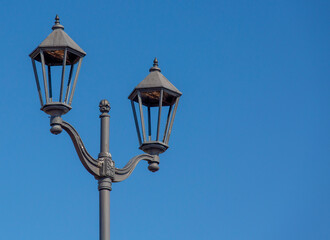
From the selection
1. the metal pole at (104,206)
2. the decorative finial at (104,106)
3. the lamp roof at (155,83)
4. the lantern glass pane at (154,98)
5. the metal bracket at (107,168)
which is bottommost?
the metal pole at (104,206)

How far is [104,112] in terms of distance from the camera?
11695mm

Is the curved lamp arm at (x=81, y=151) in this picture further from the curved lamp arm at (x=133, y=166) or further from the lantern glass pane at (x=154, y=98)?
the lantern glass pane at (x=154, y=98)

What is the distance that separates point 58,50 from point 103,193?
171 cm

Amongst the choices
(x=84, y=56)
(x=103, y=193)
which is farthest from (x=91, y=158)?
(x=84, y=56)

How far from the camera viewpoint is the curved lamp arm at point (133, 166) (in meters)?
11.5

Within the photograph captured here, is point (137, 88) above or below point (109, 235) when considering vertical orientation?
→ above

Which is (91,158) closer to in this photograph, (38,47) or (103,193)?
(103,193)

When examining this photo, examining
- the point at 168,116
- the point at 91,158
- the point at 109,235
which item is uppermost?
the point at 168,116

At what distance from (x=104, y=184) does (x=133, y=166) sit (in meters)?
0.60

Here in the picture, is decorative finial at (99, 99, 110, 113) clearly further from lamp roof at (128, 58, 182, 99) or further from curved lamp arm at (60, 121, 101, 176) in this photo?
curved lamp arm at (60, 121, 101, 176)

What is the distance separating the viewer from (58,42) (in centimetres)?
1095

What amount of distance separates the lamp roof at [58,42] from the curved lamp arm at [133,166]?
4.78ft

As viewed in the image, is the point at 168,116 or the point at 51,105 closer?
the point at 51,105

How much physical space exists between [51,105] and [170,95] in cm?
176
